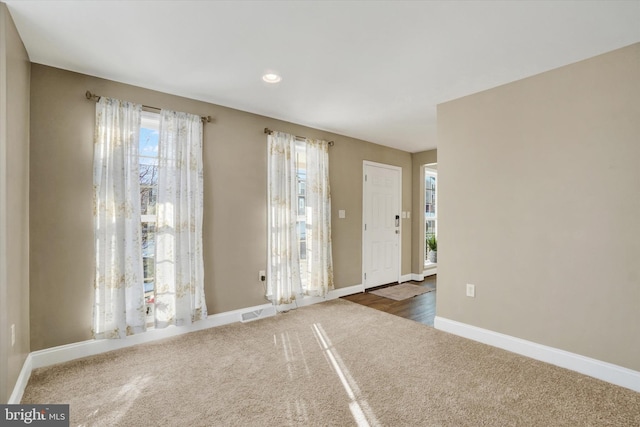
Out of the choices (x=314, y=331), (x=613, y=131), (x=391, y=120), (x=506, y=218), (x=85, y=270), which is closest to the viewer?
(x=613, y=131)

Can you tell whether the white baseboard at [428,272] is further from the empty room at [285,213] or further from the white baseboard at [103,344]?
Result: the white baseboard at [103,344]

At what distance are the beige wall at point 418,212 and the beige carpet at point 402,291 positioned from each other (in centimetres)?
58

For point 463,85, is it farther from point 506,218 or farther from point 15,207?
point 15,207

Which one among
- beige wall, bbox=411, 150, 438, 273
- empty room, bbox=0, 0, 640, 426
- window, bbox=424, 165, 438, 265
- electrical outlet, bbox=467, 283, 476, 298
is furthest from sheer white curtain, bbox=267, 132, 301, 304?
window, bbox=424, 165, 438, 265

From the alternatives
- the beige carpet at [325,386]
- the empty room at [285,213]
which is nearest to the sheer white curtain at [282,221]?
the empty room at [285,213]

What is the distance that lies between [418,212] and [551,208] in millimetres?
3204

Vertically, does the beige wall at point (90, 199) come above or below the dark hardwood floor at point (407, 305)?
above

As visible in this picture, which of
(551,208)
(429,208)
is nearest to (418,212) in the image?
(429,208)

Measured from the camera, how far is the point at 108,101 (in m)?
2.68

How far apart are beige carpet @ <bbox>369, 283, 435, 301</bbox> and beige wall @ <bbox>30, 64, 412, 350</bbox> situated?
444 millimetres

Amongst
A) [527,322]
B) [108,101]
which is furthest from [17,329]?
[527,322]

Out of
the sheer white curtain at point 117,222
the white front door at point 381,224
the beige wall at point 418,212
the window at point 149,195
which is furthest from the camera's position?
the beige wall at point 418,212

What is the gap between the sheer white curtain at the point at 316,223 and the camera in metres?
4.11

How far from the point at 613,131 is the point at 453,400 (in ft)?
7.48
